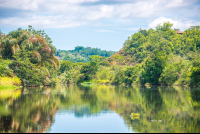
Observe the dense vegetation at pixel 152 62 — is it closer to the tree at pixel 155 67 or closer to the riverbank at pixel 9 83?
the tree at pixel 155 67

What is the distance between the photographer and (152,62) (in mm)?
56500

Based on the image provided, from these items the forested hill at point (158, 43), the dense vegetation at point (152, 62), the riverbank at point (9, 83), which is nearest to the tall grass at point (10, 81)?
the riverbank at point (9, 83)

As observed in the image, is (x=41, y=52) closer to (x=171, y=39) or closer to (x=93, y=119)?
(x=93, y=119)

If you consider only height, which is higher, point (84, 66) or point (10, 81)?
point (84, 66)

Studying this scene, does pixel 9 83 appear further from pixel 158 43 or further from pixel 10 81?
pixel 158 43

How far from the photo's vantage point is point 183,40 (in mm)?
105250

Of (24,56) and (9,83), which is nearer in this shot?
(9,83)

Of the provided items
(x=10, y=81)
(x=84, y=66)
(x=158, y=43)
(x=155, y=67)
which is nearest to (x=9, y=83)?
(x=10, y=81)

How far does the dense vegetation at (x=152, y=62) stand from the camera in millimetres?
51594

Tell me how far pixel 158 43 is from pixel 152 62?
1834 inches

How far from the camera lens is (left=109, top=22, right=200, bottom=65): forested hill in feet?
326

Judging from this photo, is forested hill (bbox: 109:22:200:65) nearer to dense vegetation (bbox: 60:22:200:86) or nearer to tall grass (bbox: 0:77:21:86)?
dense vegetation (bbox: 60:22:200:86)

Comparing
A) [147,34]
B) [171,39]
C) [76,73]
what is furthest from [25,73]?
[147,34]

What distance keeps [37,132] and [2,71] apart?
1093 inches
